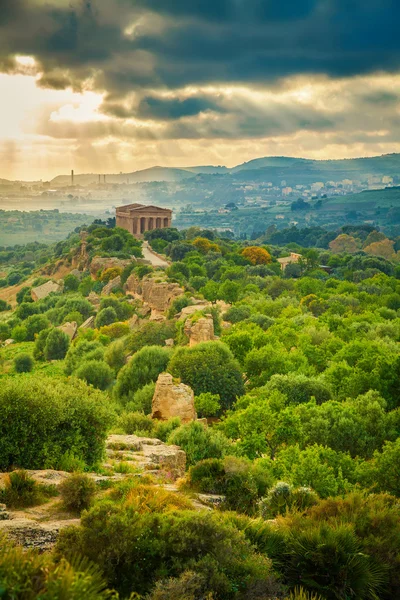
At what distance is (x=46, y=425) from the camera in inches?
616

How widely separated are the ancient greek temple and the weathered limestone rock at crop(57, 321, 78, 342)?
5199cm

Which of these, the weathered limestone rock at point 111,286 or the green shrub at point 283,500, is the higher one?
the green shrub at point 283,500

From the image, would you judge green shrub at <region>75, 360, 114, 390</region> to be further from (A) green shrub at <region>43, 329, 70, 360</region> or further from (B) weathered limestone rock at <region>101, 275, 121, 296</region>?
(B) weathered limestone rock at <region>101, 275, 121, 296</region>

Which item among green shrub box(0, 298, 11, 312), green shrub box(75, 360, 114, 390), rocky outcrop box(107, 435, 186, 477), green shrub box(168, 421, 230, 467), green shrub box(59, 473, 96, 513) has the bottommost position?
green shrub box(0, 298, 11, 312)

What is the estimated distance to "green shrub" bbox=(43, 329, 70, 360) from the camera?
52719 mm

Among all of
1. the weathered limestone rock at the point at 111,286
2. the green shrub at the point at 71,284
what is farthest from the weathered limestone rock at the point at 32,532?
the green shrub at the point at 71,284

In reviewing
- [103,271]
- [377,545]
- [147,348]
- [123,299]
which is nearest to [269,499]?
[377,545]

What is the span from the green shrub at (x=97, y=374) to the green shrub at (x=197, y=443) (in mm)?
18526

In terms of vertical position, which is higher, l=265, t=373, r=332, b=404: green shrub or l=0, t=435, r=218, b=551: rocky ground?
l=0, t=435, r=218, b=551: rocky ground

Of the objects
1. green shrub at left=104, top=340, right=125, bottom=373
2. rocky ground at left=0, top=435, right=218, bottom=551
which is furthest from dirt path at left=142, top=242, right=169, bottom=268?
rocky ground at left=0, top=435, right=218, bottom=551

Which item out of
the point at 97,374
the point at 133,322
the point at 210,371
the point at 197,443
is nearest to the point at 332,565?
the point at 197,443

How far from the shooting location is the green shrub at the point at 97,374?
127 ft

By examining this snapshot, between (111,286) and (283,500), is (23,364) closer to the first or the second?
(111,286)

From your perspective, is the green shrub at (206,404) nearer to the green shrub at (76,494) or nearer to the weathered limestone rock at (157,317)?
the green shrub at (76,494)
